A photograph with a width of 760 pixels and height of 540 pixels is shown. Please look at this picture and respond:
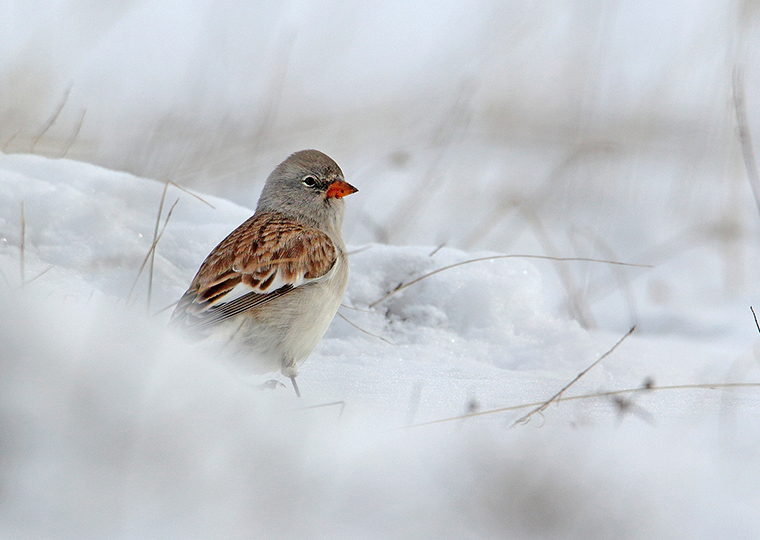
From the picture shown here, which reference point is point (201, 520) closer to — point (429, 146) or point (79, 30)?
point (79, 30)

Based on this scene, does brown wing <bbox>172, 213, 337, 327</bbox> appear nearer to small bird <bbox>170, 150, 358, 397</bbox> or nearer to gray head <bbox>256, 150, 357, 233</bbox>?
small bird <bbox>170, 150, 358, 397</bbox>

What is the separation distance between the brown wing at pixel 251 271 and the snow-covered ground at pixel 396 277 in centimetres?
19

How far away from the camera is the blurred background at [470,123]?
4.27 meters

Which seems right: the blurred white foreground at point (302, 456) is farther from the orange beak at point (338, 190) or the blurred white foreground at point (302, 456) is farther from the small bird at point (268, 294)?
the orange beak at point (338, 190)

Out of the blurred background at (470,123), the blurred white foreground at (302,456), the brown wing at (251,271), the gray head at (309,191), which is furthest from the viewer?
the blurred background at (470,123)

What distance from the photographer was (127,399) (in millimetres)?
1231

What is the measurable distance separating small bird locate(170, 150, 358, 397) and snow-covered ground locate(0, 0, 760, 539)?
0.17 m

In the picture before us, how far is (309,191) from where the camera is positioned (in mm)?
3338

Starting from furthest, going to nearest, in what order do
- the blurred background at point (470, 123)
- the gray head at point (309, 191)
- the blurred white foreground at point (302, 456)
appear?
1. the blurred background at point (470, 123)
2. the gray head at point (309, 191)
3. the blurred white foreground at point (302, 456)

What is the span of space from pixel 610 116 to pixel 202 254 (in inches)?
146

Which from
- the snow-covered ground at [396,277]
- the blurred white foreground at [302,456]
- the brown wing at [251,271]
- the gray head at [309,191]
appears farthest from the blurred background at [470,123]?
the blurred white foreground at [302,456]

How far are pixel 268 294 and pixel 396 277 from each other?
3.25 ft

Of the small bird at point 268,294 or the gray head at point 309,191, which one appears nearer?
the small bird at point 268,294

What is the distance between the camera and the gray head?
332 cm
